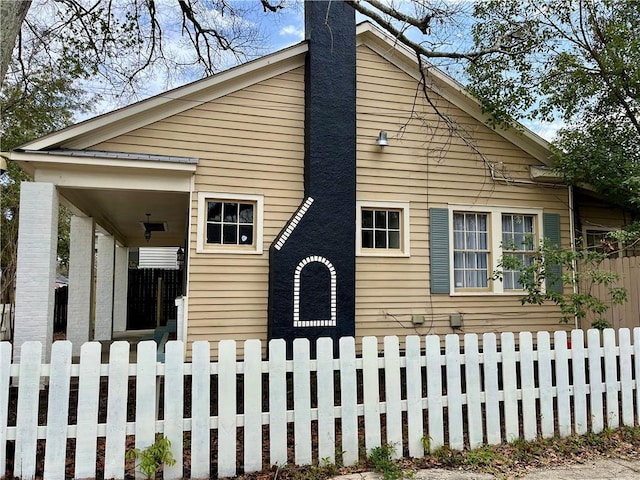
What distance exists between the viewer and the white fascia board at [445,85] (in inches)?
317

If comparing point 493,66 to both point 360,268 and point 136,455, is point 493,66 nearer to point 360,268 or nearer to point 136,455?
point 360,268

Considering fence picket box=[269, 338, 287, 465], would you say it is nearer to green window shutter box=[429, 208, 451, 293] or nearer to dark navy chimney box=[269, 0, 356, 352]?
dark navy chimney box=[269, 0, 356, 352]

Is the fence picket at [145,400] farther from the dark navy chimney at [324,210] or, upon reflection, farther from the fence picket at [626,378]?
the fence picket at [626,378]

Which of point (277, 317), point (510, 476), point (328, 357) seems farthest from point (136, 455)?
point (277, 317)

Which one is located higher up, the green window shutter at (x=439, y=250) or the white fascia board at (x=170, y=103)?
the white fascia board at (x=170, y=103)

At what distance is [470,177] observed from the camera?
847 centimetres

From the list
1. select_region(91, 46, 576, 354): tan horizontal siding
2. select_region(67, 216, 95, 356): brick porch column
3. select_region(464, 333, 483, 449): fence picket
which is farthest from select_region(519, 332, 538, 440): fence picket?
select_region(67, 216, 95, 356): brick porch column

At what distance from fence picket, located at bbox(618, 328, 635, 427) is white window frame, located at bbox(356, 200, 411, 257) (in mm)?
3573

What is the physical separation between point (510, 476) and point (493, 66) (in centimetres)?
695

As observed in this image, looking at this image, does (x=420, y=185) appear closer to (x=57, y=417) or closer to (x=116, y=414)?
(x=116, y=414)

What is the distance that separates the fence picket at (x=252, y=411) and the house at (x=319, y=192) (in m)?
3.02

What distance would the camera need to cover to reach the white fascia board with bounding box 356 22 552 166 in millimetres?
8062

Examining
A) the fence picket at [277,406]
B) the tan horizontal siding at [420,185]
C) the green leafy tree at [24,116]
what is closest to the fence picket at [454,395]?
the fence picket at [277,406]

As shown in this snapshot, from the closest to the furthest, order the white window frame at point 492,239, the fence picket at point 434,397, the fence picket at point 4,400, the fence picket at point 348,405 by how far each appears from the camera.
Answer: the fence picket at point 4,400 < the fence picket at point 348,405 < the fence picket at point 434,397 < the white window frame at point 492,239
